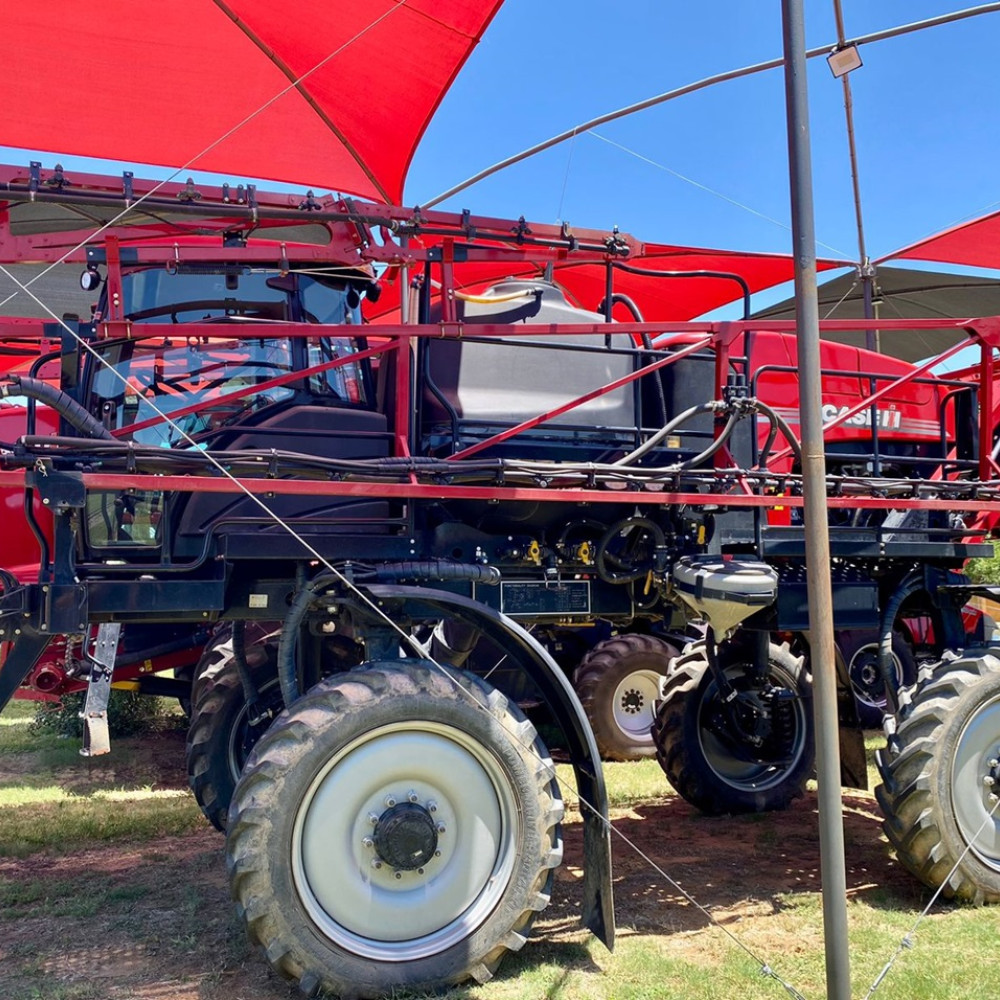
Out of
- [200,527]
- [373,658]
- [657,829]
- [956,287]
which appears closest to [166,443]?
[200,527]

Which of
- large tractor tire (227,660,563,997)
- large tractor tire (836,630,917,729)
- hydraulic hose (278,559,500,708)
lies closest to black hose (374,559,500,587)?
hydraulic hose (278,559,500,708)

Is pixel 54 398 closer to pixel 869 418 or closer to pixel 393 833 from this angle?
pixel 393 833

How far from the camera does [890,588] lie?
533 centimetres

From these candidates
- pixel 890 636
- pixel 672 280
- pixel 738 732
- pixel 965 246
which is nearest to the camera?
pixel 890 636

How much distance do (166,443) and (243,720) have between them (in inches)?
69.5

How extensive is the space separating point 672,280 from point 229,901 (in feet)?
40.5

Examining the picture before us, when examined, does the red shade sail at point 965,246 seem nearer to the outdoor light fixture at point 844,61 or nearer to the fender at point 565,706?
the outdoor light fixture at point 844,61

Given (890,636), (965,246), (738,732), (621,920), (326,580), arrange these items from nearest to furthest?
(326,580) < (621,920) < (890,636) < (738,732) < (965,246)

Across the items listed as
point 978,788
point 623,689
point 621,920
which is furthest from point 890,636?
point 623,689

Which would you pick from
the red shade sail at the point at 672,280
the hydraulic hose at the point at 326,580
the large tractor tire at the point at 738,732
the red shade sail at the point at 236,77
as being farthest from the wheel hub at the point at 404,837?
the red shade sail at the point at 672,280

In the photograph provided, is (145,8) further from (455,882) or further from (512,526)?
(455,882)

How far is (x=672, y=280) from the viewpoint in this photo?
1492 cm

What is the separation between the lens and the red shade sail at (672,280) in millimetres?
13234

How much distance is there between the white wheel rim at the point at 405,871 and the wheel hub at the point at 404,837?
0.13ft
